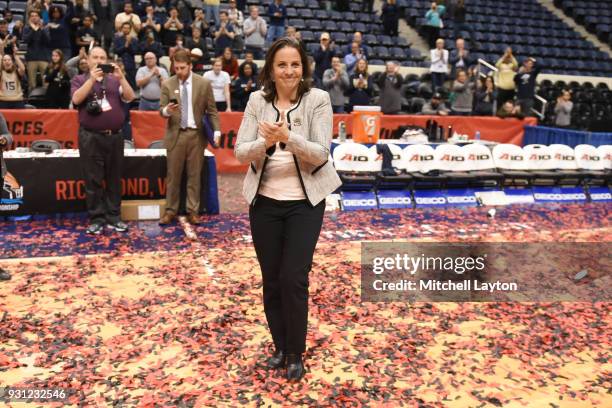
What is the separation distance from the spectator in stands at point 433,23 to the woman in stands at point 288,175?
53.7ft

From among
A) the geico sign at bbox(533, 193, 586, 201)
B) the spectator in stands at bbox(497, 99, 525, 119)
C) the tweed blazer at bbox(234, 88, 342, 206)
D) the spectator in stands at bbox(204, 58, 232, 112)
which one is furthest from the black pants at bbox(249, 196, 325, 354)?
the spectator in stands at bbox(497, 99, 525, 119)

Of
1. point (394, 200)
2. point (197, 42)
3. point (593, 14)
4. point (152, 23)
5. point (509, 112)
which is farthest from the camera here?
point (593, 14)

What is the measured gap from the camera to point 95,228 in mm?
7016

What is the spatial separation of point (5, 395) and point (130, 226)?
4.11 metres

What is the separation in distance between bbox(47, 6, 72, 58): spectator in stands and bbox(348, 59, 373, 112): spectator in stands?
19.7 feet

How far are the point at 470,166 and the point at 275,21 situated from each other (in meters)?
7.80

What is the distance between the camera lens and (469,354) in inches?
166

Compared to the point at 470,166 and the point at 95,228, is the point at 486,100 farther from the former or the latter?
the point at 95,228

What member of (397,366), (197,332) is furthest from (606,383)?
(197,332)

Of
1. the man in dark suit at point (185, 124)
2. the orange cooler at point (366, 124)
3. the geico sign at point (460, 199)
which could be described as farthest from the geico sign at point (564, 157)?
the man in dark suit at point (185, 124)

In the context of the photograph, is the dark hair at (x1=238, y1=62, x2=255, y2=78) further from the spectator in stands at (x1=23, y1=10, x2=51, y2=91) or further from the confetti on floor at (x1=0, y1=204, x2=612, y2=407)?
the confetti on floor at (x1=0, y1=204, x2=612, y2=407)

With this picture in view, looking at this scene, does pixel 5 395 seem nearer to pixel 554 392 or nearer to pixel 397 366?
pixel 397 366

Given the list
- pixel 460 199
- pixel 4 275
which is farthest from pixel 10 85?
pixel 460 199

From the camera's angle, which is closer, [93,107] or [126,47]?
[93,107]
